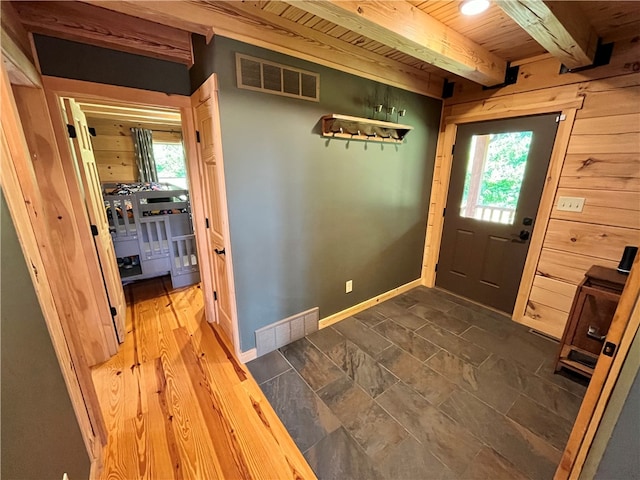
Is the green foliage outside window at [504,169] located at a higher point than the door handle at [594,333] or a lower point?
higher

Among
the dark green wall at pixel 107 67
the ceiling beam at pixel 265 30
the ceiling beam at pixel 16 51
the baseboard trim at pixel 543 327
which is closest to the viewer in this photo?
the ceiling beam at pixel 16 51

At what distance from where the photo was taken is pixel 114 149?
5.14m

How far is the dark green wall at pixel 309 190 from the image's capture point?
5.80ft

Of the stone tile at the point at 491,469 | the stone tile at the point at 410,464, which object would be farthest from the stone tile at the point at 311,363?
the stone tile at the point at 491,469

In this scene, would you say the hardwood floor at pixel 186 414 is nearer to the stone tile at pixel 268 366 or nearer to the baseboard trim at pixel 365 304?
the stone tile at pixel 268 366

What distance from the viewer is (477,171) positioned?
2.79 m

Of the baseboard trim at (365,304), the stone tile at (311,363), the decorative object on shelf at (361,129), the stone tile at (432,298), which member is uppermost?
the decorative object on shelf at (361,129)

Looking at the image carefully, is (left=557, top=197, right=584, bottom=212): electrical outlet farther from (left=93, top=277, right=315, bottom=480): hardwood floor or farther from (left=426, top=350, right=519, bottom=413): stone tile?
(left=93, top=277, right=315, bottom=480): hardwood floor

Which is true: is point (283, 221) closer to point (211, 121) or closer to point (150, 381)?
point (211, 121)

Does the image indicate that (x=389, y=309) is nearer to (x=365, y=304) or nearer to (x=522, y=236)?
(x=365, y=304)

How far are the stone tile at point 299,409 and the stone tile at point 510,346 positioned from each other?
1.54 meters

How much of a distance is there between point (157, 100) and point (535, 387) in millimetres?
3475

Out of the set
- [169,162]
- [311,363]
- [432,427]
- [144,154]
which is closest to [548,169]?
[432,427]

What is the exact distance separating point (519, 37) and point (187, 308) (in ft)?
12.7
